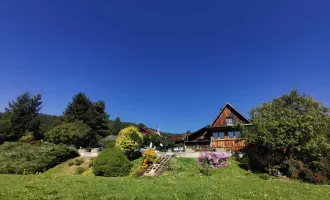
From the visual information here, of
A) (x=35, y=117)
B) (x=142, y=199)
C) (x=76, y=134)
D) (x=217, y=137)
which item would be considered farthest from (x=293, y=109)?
(x=35, y=117)

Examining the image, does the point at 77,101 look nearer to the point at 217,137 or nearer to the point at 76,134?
the point at 76,134

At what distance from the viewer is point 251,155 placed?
2552 centimetres

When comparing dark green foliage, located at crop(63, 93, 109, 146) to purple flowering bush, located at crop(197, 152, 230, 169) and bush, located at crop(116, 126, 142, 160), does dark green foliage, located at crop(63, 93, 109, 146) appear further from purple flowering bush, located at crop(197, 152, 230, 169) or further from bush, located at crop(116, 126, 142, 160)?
purple flowering bush, located at crop(197, 152, 230, 169)

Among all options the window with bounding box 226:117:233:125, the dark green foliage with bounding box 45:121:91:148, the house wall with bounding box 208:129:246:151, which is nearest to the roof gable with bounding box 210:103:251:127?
the window with bounding box 226:117:233:125

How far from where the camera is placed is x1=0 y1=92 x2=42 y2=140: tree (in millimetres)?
51513

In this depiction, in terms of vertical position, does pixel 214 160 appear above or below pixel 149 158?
above

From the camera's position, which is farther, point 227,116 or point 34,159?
point 227,116

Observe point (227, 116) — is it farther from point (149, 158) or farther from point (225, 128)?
point (149, 158)

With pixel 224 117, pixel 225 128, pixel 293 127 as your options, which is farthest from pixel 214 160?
pixel 224 117

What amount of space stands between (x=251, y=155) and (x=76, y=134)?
34.1 metres

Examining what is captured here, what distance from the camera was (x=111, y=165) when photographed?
853 inches

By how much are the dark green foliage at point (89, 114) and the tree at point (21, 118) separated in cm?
897

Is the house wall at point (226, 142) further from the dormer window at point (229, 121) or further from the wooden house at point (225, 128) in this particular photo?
the dormer window at point (229, 121)

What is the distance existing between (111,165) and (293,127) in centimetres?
2055
